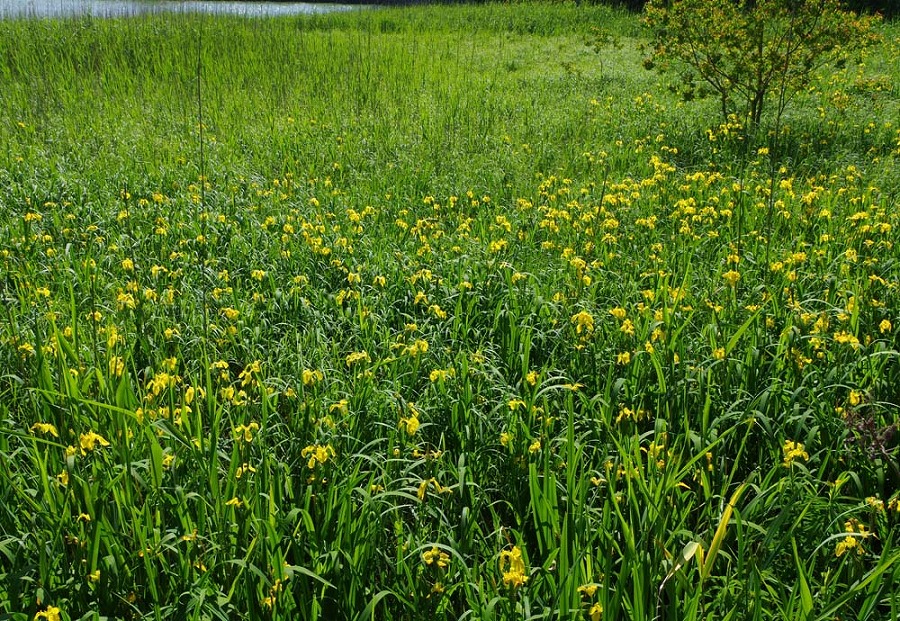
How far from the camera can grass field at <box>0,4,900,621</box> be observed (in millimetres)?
1905

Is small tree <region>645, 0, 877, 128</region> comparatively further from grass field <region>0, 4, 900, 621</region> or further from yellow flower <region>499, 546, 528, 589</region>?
yellow flower <region>499, 546, 528, 589</region>

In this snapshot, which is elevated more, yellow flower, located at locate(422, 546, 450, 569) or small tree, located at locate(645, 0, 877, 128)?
small tree, located at locate(645, 0, 877, 128)

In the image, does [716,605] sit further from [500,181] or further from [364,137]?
[364,137]

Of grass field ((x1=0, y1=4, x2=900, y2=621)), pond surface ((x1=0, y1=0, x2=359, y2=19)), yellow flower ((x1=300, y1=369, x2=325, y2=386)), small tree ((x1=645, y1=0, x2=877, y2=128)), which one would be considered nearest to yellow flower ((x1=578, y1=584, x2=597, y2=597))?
grass field ((x1=0, y1=4, x2=900, y2=621))

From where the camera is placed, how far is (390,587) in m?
2.00

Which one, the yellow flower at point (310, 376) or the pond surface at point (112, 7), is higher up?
the pond surface at point (112, 7)

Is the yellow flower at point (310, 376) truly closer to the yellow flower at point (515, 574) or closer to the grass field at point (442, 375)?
the grass field at point (442, 375)

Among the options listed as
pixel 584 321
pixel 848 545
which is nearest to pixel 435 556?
pixel 848 545

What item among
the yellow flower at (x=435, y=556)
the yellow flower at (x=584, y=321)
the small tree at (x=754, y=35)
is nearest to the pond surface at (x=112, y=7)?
the small tree at (x=754, y=35)

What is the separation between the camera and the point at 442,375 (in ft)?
8.84

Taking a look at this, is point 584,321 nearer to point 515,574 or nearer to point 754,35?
point 515,574

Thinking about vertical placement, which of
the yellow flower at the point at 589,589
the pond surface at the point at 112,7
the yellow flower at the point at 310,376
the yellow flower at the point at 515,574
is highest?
the pond surface at the point at 112,7

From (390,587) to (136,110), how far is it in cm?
700

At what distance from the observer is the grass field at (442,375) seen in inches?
75.0
